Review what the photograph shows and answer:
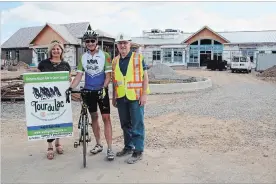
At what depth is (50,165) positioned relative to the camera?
5.10 meters

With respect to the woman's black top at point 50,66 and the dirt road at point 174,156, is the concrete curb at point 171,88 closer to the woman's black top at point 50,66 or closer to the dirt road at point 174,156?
the dirt road at point 174,156

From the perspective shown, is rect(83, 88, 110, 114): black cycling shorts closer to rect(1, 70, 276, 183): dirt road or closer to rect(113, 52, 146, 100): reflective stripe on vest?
rect(113, 52, 146, 100): reflective stripe on vest

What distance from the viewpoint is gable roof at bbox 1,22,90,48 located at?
45531mm

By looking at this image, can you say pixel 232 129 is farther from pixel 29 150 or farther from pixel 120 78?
pixel 29 150

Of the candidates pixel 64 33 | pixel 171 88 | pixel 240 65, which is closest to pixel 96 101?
pixel 171 88

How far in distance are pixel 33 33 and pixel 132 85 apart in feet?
163

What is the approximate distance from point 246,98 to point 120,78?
958 cm

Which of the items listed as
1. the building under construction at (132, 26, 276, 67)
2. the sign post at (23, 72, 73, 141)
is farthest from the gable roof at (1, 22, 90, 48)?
the sign post at (23, 72, 73, 141)

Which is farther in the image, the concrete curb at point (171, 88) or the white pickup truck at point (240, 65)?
the white pickup truck at point (240, 65)

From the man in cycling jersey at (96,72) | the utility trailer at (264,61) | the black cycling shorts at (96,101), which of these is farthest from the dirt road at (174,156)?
the utility trailer at (264,61)

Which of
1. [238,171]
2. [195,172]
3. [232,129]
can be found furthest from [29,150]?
[232,129]

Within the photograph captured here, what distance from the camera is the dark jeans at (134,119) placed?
5.17m

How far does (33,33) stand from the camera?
51.3m

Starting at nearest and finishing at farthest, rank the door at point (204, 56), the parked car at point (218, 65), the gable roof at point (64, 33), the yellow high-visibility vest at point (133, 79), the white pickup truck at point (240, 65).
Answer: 1. the yellow high-visibility vest at point (133, 79)
2. the white pickup truck at point (240, 65)
3. the parked car at point (218, 65)
4. the gable roof at point (64, 33)
5. the door at point (204, 56)
